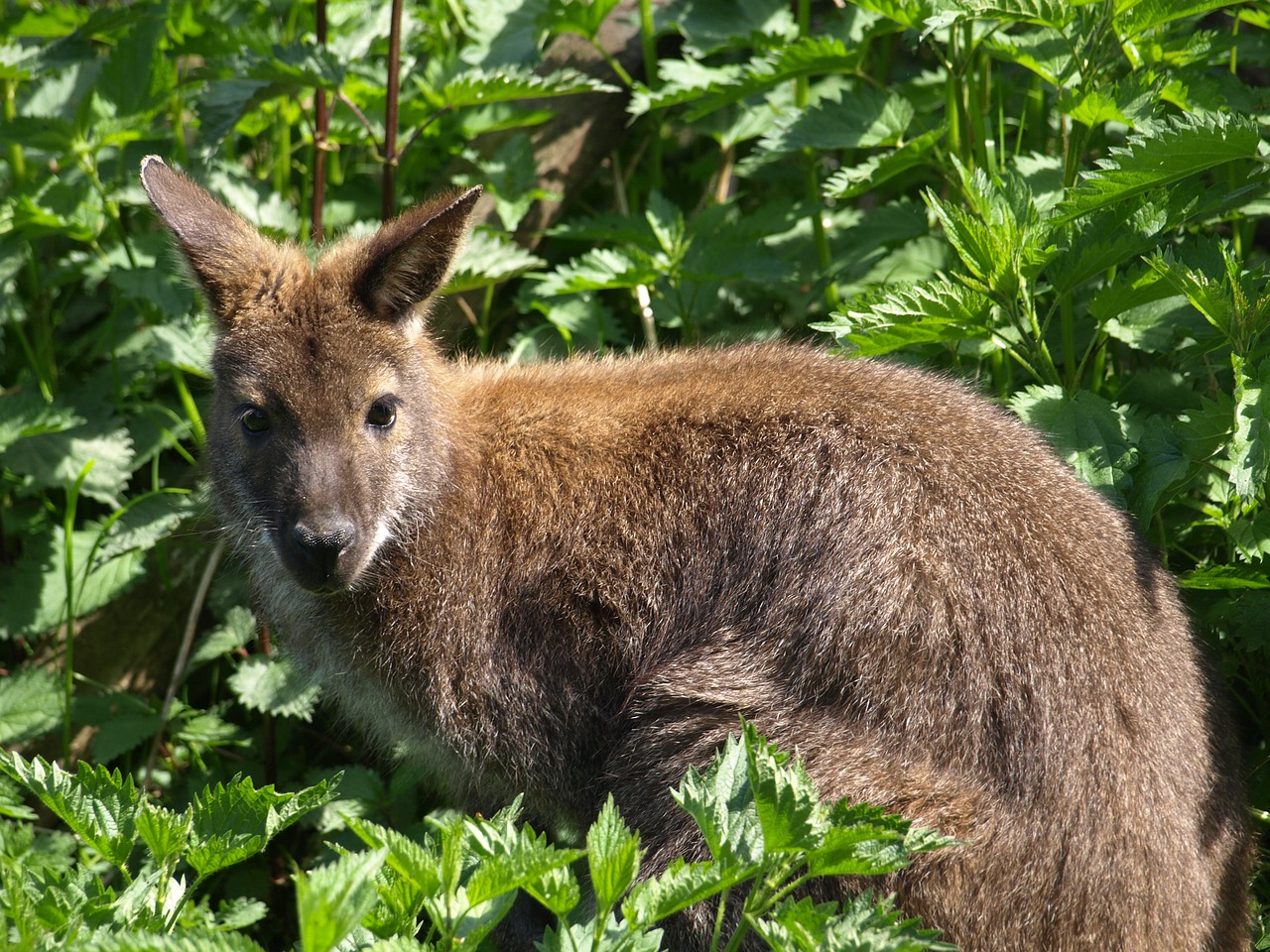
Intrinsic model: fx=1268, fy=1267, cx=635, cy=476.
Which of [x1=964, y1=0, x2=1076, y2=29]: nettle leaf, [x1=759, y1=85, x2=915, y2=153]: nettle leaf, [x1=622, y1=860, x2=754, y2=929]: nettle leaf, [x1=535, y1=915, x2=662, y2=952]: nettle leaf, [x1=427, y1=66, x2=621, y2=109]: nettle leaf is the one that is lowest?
[x1=535, y1=915, x2=662, y2=952]: nettle leaf

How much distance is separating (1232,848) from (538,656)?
7.06 feet

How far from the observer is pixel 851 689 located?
12.0ft

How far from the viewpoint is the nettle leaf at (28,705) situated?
204 inches

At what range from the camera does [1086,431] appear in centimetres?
427

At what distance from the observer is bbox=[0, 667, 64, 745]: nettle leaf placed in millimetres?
5184

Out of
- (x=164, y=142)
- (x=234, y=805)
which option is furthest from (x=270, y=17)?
(x=234, y=805)

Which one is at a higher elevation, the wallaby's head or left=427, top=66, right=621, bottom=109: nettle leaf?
left=427, top=66, right=621, bottom=109: nettle leaf

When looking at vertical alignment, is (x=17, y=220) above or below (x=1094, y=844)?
above

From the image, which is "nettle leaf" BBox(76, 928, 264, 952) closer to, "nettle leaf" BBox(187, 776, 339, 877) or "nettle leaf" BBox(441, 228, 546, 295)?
"nettle leaf" BBox(187, 776, 339, 877)

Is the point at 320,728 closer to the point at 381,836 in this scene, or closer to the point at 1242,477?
the point at 381,836

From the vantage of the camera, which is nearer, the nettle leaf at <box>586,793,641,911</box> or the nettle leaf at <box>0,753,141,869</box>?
the nettle leaf at <box>586,793,641,911</box>

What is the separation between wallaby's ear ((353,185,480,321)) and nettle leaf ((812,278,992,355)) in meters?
1.22

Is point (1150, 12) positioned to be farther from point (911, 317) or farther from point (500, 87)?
point (500, 87)

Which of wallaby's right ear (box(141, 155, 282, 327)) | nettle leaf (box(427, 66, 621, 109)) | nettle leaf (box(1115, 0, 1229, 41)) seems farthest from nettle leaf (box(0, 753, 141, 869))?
nettle leaf (box(1115, 0, 1229, 41))
